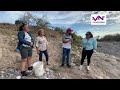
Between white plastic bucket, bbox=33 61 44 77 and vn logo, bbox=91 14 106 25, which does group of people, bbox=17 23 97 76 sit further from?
vn logo, bbox=91 14 106 25

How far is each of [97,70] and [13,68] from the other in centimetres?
198

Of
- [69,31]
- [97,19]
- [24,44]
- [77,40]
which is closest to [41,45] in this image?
[24,44]

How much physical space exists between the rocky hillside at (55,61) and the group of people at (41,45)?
0.58ft

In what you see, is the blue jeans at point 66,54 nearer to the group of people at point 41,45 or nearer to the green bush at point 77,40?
the group of people at point 41,45

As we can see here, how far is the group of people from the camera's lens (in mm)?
7722

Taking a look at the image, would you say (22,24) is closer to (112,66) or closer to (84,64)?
(84,64)

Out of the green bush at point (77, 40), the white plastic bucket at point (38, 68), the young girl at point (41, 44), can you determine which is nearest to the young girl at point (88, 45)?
the green bush at point (77, 40)

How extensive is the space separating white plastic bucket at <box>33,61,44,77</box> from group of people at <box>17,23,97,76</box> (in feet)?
0.39

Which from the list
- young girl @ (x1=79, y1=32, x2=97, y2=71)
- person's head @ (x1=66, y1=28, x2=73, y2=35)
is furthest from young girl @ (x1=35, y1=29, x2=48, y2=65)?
young girl @ (x1=79, y1=32, x2=97, y2=71)

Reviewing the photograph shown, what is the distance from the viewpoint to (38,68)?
7844 millimetres

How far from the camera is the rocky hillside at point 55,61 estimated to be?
8078 mm

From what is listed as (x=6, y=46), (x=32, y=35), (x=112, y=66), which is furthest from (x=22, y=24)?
(x=112, y=66)
